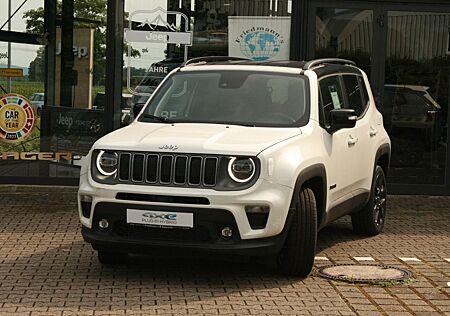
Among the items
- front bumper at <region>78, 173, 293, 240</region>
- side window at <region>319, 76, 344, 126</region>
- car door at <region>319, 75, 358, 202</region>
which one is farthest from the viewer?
side window at <region>319, 76, 344, 126</region>

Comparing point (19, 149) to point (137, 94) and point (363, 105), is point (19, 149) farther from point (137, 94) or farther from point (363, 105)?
point (363, 105)

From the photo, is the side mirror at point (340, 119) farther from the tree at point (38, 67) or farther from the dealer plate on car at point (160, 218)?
the tree at point (38, 67)

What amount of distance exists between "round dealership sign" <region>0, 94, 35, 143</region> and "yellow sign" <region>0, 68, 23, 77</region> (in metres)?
0.30

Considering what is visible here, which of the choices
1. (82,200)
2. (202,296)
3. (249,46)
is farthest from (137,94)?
(202,296)

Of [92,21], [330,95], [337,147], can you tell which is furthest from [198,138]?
[92,21]

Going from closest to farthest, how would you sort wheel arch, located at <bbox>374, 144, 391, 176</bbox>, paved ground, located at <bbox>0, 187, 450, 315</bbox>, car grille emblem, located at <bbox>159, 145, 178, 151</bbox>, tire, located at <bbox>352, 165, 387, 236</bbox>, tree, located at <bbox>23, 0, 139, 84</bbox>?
paved ground, located at <bbox>0, 187, 450, 315</bbox>, car grille emblem, located at <bbox>159, 145, 178, 151</bbox>, tire, located at <bbox>352, 165, 387, 236</bbox>, wheel arch, located at <bbox>374, 144, 391, 176</bbox>, tree, located at <bbox>23, 0, 139, 84</bbox>

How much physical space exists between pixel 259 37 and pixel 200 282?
20.4ft

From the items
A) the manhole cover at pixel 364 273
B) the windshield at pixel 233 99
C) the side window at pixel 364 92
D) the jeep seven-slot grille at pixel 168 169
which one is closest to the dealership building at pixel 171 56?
the side window at pixel 364 92

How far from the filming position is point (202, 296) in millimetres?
6512

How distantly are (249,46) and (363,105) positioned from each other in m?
3.67

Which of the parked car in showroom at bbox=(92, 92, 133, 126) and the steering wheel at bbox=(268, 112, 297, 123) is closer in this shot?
the steering wheel at bbox=(268, 112, 297, 123)

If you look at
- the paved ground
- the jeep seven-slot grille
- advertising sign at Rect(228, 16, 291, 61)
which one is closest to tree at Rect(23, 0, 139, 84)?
advertising sign at Rect(228, 16, 291, 61)

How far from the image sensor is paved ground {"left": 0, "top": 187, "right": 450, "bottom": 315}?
6.22 meters

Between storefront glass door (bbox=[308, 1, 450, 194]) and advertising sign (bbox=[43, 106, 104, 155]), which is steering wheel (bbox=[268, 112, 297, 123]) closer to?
storefront glass door (bbox=[308, 1, 450, 194])
